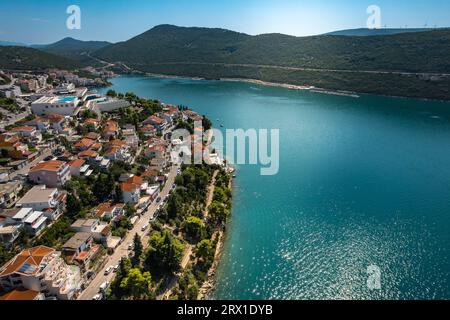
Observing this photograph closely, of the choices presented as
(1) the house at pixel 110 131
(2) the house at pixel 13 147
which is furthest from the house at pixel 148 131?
(2) the house at pixel 13 147

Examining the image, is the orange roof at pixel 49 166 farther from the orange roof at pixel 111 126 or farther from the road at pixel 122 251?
the orange roof at pixel 111 126

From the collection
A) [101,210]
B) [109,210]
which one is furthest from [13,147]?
[109,210]

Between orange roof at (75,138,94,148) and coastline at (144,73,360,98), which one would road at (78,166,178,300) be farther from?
coastline at (144,73,360,98)

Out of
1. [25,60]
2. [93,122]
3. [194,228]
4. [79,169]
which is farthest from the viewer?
[25,60]

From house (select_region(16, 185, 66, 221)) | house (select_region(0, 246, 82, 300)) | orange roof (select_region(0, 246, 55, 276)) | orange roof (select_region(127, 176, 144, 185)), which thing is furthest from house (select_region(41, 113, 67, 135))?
house (select_region(0, 246, 82, 300))

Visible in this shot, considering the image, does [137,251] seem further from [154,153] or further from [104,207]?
[154,153]

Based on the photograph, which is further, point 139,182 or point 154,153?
point 154,153
